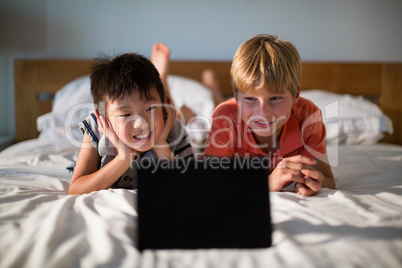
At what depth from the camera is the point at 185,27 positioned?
2430 mm

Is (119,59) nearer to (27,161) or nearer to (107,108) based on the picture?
(107,108)

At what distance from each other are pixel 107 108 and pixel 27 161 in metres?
0.61

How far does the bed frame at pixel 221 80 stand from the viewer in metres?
2.29

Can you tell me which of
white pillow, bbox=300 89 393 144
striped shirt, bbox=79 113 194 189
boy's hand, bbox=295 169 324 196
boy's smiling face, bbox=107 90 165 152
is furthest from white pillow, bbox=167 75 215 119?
boy's hand, bbox=295 169 324 196

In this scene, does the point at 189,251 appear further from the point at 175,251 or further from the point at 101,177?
the point at 101,177

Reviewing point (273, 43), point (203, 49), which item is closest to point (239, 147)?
point (273, 43)

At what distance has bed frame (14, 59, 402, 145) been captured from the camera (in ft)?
7.51

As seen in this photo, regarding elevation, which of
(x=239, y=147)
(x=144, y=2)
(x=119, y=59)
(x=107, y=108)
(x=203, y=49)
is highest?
(x=144, y=2)

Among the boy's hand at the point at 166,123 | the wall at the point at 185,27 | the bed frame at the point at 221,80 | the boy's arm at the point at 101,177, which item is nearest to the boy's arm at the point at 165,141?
the boy's hand at the point at 166,123

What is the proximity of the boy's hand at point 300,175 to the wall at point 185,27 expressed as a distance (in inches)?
63.0

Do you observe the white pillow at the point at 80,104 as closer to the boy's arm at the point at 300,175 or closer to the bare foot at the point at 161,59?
the bare foot at the point at 161,59

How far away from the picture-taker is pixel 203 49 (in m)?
2.46

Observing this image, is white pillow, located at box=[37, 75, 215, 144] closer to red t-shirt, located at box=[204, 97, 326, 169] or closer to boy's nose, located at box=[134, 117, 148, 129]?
red t-shirt, located at box=[204, 97, 326, 169]

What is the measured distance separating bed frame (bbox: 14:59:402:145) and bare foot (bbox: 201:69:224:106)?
1.4 inches
